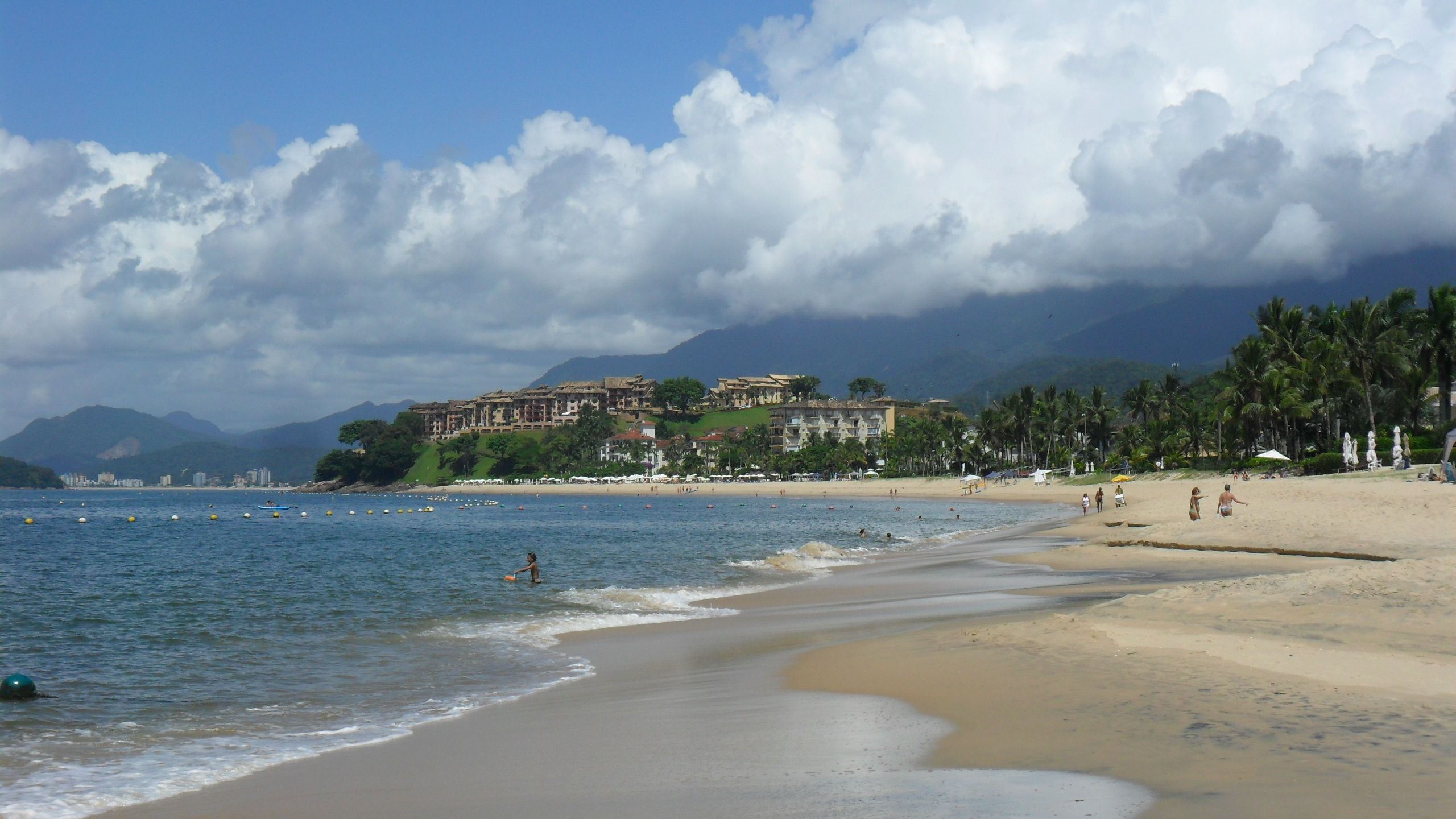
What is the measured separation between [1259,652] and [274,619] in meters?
17.8

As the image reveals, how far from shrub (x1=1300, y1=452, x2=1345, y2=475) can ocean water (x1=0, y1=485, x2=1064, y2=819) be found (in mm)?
21541

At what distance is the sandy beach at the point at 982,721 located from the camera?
694 centimetres

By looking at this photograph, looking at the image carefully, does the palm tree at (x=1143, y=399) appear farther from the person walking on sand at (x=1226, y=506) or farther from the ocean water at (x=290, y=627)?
the person walking on sand at (x=1226, y=506)

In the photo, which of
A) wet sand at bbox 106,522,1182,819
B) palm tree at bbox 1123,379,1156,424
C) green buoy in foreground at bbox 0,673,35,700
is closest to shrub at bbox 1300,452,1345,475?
wet sand at bbox 106,522,1182,819

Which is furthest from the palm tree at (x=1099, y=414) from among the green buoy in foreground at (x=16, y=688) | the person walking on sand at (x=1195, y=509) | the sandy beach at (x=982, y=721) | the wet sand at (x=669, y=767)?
the green buoy in foreground at (x=16, y=688)

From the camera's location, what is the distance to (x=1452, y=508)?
1036 inches

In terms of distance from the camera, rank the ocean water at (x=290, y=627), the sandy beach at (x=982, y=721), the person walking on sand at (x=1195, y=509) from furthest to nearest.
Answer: the person walking on sand at (x=1195, y=509), the ocean water at (x=290, y=627), the sandy beach at (x=982, y=721)

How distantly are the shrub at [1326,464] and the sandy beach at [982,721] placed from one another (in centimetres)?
4947

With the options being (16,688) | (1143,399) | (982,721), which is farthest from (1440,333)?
(16,688)

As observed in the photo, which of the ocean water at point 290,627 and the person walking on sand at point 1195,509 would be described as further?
the person walking on sand at point 1195,509

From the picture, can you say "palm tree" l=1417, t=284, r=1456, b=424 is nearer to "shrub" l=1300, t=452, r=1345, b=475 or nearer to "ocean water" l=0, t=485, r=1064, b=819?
"shrub" l=1300, t=452, r=1345, b=475

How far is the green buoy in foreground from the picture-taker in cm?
1231

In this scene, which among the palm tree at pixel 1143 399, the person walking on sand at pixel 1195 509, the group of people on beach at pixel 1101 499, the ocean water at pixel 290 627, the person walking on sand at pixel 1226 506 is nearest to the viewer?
the ocean water at pixel 290 627

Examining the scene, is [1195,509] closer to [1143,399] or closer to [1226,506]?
[1226,506]
